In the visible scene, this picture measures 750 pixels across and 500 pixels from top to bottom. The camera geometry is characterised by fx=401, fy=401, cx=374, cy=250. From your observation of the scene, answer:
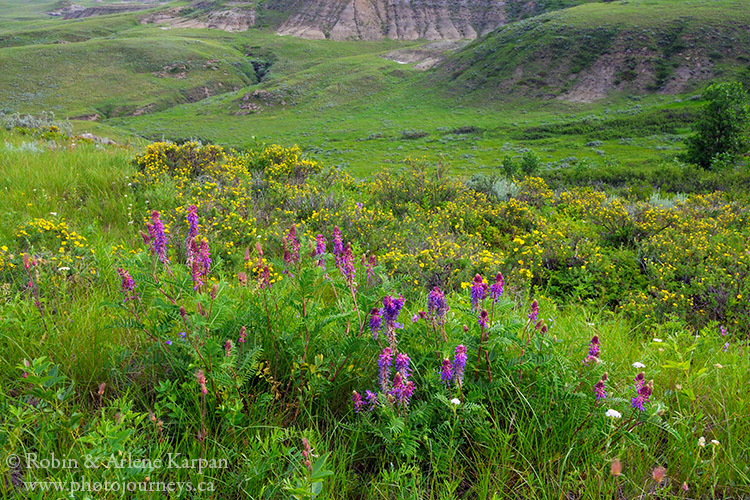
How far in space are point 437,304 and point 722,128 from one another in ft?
103

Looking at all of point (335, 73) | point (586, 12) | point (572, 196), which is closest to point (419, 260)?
point (572, 196)

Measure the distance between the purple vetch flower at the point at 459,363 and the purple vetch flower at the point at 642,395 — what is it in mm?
727

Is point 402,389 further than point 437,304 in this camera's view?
No

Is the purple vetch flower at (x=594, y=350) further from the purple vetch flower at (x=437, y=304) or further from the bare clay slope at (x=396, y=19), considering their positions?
the bare clay slope at (x=396, y=19)

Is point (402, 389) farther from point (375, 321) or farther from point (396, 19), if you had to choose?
point (396, 19)

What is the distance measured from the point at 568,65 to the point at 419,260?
68020 mm

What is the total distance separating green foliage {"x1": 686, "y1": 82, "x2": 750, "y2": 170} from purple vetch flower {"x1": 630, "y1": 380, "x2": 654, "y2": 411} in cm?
2890

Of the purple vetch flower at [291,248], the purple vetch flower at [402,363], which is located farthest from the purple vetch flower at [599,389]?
the purple vetch flower at [291,248]

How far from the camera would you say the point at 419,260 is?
5.35 metres

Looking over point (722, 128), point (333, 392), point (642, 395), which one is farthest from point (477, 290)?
point (722, 128)

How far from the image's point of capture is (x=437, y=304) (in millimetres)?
2066

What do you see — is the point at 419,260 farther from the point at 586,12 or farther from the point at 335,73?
the point at 335,73

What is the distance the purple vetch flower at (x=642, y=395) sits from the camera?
5.40ft

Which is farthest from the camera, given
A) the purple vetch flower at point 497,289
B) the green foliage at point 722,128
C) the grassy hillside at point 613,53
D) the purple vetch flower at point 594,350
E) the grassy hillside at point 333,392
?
the grassy hillside at point 613,53
